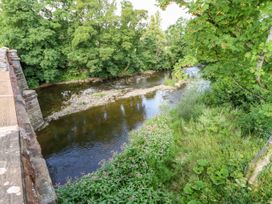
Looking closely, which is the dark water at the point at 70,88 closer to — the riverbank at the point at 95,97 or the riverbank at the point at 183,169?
the riverbank at the point at 95,97

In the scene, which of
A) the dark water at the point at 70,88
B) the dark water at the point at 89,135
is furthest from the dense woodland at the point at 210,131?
the dark water at the point at 70,88

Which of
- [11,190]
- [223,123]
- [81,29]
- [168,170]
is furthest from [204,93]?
[81,29]

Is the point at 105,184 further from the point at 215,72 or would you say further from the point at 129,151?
the point at 215,72

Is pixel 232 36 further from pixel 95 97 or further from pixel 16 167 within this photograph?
pixel 95 97

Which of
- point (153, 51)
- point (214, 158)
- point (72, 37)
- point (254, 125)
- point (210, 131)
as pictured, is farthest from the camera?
point (153, 51)

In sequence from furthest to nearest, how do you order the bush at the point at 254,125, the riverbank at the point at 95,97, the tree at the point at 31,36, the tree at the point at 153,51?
1. the tree at the point at 153,51
2. the tree at the point at 31,36
3. the riverbank at the point at 95,97
4. the bush at the point at 254,125

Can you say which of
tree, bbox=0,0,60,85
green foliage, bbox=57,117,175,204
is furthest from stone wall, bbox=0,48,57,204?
tree, bbox=0,0,60,85

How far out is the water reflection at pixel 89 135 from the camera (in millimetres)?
7211

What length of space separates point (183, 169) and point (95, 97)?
10024 mm

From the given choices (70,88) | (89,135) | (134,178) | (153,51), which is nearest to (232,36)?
(134,178)

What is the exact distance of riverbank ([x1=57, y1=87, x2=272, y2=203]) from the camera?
12.0ft

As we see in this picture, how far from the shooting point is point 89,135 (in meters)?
9.17

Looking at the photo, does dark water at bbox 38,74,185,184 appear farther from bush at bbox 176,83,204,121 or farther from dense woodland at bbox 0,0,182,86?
dense woodland at bbox 0,0,182,86

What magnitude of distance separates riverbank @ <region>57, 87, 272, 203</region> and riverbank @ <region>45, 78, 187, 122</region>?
6679mm
